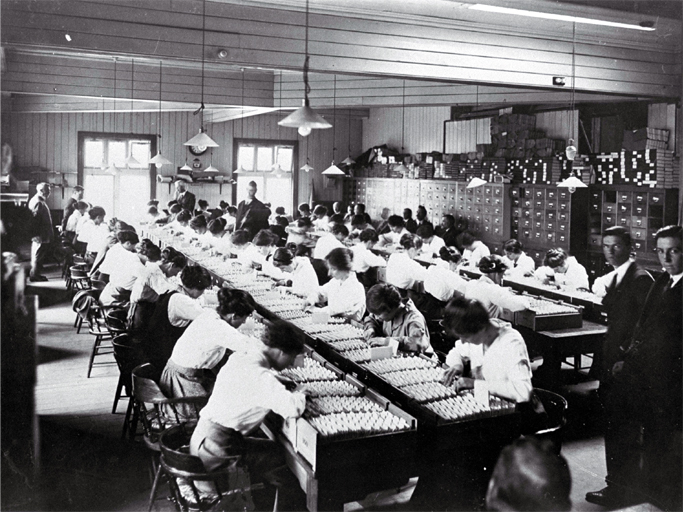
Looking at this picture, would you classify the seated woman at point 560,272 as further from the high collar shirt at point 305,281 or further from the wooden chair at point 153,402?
the wooden chair at point 153,402

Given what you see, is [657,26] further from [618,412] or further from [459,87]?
[618,412]

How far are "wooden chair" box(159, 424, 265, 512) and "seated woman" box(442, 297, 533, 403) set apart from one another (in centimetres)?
137

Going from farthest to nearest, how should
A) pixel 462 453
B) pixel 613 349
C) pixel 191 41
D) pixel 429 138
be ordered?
pixel 429 138 → pixel 191 41 → pixel 613 349 → pixel 462 453

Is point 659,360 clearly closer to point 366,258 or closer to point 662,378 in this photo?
point 662,378

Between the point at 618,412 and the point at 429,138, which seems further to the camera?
the point at 429,138

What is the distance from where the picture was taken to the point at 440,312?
24.9 feet

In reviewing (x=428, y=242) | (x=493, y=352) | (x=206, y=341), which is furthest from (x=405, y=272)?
(x=493, y=352)

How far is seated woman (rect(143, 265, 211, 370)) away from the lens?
17.3ft

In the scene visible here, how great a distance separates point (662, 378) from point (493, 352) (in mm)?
1135

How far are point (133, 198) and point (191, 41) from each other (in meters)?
12.0

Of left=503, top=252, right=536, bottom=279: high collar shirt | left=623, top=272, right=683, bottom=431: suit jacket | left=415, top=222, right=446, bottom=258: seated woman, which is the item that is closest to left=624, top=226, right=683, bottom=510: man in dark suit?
left=623, top=272, right=683, bottom=431: suit jacket

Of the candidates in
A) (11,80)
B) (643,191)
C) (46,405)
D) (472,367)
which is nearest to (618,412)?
(472,367)

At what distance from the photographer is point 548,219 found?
12391 mm

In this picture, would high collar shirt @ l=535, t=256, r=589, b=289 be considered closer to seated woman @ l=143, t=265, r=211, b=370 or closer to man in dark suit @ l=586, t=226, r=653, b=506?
man in dark suit @ l=586, t=226, r=653, b=506
